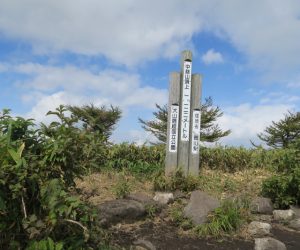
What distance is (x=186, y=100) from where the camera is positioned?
8.15m

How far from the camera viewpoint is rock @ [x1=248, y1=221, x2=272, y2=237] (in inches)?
217

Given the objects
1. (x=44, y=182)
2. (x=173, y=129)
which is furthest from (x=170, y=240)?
(x=173, y=129)

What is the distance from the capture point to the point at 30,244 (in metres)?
2.58

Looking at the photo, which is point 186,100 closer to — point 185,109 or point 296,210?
point 185,109

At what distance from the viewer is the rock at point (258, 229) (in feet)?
18.1

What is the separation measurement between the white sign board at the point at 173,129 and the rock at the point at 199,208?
1982 millimetres

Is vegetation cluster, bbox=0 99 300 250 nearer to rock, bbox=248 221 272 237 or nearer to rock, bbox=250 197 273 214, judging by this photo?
rock, bbox=248 221 272 237

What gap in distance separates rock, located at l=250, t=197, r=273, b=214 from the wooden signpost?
165 centimetres

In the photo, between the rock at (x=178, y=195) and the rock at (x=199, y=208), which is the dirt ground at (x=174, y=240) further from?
the rock at (x=178, y=195)

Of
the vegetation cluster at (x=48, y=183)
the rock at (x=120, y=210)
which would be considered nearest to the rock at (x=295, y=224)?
the rock at (x=120, y=210)

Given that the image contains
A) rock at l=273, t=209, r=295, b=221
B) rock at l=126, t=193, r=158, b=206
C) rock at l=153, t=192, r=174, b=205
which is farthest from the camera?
rock at l=153, t=192, r=174, b=205

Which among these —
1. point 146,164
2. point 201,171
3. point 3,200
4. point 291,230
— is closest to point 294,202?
point 291,230

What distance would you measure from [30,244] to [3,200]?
1.05 ft

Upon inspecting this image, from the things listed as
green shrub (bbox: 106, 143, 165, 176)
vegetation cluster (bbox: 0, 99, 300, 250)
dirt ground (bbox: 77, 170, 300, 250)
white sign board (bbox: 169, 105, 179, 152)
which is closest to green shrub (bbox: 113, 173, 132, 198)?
dirt ground (bbox: 77, 170, 300, 250)
